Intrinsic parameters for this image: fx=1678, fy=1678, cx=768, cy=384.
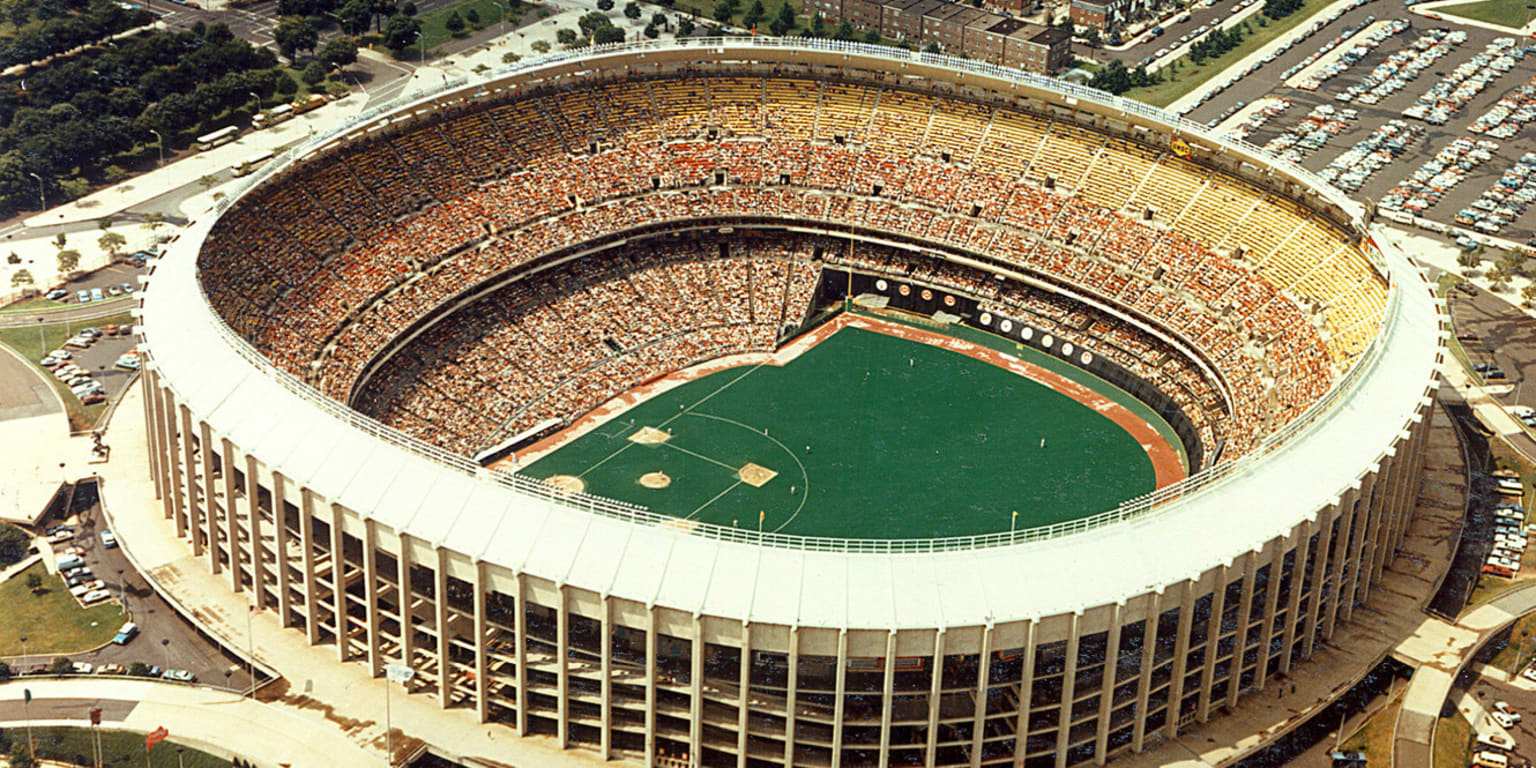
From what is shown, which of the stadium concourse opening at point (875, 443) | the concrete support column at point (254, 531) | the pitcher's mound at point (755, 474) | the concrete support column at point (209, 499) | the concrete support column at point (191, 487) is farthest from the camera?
the pitcher's mound at point (755, 474)

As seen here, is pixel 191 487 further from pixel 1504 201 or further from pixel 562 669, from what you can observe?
pixel 1504 201

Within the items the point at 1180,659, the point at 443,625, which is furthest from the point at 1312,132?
the point at 443,625

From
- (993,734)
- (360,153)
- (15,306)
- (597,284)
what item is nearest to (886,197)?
(597,284)

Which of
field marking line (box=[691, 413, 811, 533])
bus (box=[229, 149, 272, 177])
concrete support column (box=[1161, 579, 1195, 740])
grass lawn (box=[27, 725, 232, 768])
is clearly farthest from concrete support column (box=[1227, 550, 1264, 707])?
bus (box=[229, 149, 272, 177])

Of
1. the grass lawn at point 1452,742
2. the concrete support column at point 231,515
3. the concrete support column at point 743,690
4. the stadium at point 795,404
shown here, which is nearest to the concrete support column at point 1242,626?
the stadium at point 795,404

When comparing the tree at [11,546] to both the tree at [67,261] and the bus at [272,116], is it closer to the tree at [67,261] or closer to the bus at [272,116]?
the tree at [67,261]

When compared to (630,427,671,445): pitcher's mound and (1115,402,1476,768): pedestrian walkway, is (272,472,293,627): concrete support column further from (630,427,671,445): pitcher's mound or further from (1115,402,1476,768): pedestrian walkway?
(1115,402,1476,768): pedestrian walkway
